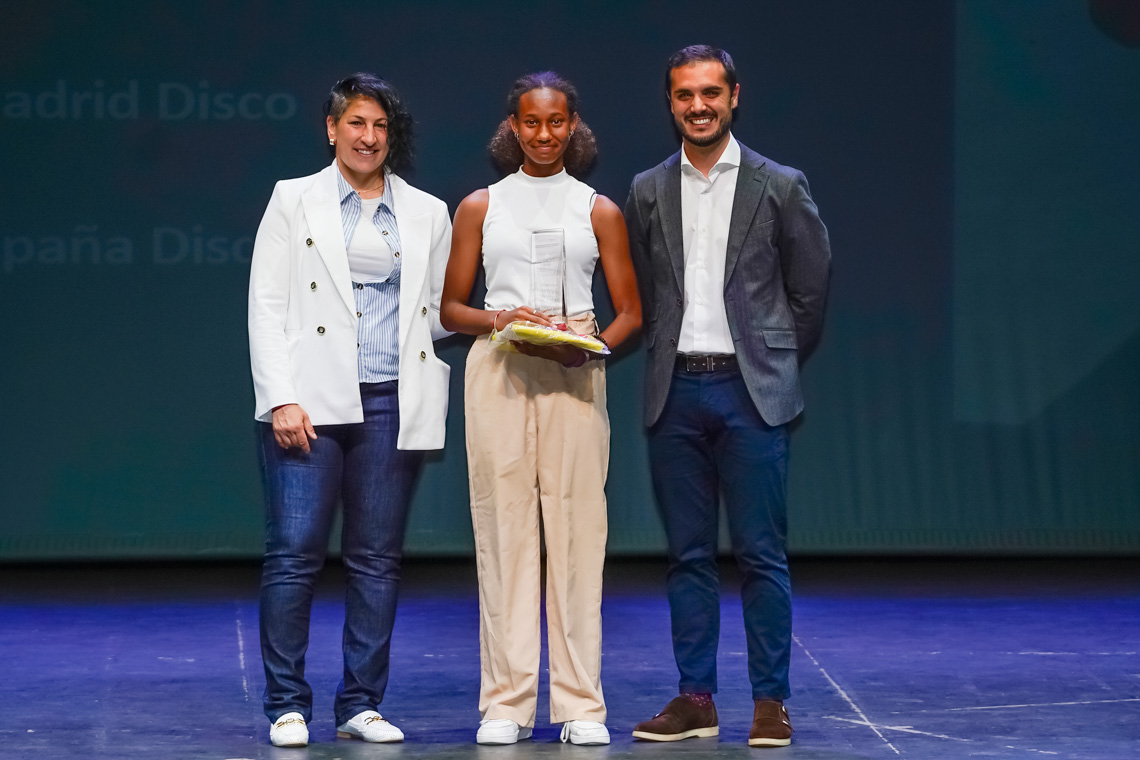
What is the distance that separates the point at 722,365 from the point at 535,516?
54 centimetres

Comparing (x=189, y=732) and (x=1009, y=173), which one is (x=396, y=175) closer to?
(x=189, y=732)

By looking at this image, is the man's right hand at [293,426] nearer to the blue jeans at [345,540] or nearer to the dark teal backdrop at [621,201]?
the blue jeans at [345,540]

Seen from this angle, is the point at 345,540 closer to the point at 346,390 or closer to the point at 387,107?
the point at 346,390

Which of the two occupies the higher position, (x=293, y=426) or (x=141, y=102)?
(x=141, y=102)

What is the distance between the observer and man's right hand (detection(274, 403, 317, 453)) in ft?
10.6

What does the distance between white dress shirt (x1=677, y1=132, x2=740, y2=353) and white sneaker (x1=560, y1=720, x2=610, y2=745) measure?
86cm

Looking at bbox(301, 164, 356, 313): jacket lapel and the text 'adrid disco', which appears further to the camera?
the text 'adrid disco'

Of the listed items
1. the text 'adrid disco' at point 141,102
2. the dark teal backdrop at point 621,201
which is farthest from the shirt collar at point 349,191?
the text 'adrid disco' at point 141,102

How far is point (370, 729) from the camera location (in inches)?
129

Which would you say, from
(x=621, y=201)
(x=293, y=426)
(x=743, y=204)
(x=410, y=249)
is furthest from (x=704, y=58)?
(x=621, y=201)

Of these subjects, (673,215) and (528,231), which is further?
(673,215)

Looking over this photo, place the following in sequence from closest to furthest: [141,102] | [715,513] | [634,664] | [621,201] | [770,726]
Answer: [770,726], [715,513], [634,664], [141,102], [621,201]

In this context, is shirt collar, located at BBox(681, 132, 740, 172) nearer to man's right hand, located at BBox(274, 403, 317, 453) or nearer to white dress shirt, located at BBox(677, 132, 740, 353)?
white dress shirt, located at BBox(677, 132, 740, 353)

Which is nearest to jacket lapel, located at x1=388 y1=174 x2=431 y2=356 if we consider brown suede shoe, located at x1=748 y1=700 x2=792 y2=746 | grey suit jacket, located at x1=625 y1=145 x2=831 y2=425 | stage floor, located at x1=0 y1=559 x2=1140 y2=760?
grey suit jacket, located at x1=625 y1=145 x2=831 y2=425
